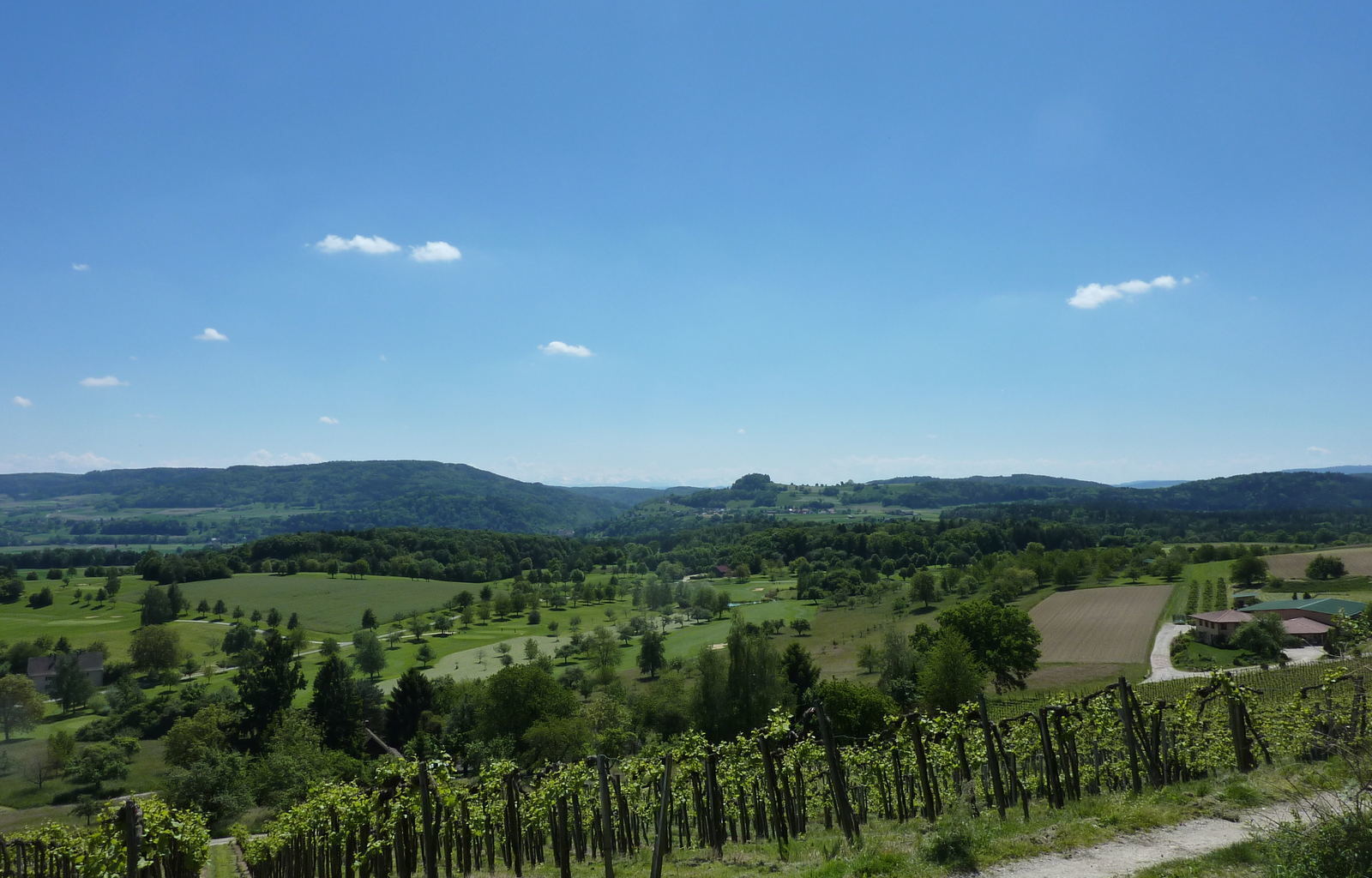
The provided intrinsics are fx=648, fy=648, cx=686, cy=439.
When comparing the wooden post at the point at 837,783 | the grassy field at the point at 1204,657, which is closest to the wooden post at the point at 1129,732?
the wooden post at the point at 837,783

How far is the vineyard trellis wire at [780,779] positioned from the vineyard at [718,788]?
0.08 meters

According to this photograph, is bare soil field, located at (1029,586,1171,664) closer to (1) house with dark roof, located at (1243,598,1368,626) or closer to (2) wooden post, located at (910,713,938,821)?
(1) house with dark roof, located at (1243,598,1368,626)

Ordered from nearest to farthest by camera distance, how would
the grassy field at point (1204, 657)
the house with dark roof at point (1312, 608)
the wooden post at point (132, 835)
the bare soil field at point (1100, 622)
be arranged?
the wooden post at point (132, 835), the grassy field at point (1204, 657), the bare soil field at point (1100, 622), the house with dark roof at point (1312, 608)

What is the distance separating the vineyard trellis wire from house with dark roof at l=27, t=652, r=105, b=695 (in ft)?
265

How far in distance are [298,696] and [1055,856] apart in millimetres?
79537

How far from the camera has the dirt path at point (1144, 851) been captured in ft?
31.1

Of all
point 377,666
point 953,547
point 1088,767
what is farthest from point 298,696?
point 953,547

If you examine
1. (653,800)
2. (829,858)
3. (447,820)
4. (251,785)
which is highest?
(829,858)

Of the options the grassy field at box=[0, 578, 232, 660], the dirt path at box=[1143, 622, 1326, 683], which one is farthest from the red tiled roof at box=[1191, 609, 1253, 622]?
the grassy field at box=[0, 578, 232, 660]

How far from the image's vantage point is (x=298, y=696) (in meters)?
70.1

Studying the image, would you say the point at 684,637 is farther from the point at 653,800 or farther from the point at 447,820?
the point at 447,820

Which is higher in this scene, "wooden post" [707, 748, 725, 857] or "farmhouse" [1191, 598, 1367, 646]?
"wooden post" [707, 748, 725, 857]

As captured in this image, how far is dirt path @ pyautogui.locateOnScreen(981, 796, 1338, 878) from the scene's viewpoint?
31.1 feet

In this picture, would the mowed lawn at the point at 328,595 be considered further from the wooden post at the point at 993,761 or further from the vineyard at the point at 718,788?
the wooden post at the point at 993,761
